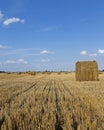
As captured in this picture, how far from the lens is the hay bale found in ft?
93.4

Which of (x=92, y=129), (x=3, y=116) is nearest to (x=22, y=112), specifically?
(x=3, y=116)

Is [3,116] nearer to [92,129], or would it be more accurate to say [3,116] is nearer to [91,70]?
[92,129]

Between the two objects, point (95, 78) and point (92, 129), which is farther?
point (95, 78)

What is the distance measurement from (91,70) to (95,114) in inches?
854

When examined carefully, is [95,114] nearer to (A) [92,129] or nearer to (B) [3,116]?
(A) [92,129]

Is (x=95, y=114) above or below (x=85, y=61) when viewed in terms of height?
below

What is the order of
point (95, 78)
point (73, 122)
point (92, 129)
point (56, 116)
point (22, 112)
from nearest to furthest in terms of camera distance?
point (92, 129), point (73, 122), point (56, 116), point (22, 112), point (95, 78)

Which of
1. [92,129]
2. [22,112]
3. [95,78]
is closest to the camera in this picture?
[92,129]

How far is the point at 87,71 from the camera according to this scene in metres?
28.9

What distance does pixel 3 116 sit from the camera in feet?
22.9

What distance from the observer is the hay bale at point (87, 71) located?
1120 inches

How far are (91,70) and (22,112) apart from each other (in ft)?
71.4

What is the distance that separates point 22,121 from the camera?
629 cm

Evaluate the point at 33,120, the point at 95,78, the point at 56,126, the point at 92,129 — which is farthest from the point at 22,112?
the point at 95,78
